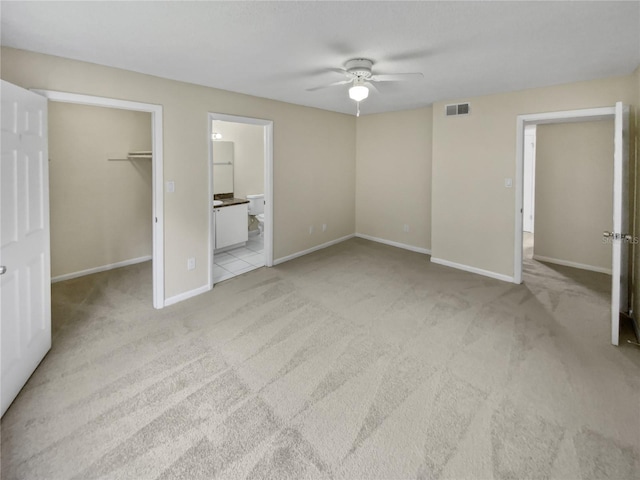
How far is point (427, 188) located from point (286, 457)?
4672 mm

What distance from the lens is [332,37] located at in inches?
91.7

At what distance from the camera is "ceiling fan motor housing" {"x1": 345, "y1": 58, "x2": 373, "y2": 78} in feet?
9.05

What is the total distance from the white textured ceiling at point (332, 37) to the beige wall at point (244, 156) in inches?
115

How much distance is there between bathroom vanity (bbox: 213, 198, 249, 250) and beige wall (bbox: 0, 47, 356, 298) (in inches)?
43.0

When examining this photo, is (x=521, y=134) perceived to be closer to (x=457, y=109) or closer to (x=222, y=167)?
(x=457, y=109)

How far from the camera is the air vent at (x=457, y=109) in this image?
171 inches

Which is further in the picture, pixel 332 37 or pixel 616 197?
pixel 616 197

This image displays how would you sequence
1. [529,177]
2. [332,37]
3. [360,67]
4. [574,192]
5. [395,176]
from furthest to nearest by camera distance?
1. [529,177]
2. [395,176]
3. [574,192]
4. [360,67]
5. [332,37]

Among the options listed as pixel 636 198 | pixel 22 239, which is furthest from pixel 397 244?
pixel 22 239

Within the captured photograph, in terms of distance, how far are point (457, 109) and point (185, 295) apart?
423cm

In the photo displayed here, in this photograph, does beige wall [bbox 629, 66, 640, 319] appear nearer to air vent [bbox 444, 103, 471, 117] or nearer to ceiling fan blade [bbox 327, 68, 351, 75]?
air vent [bbox 444, 103, 471, 117]

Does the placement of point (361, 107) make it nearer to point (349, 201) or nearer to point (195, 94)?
point (349, 201)

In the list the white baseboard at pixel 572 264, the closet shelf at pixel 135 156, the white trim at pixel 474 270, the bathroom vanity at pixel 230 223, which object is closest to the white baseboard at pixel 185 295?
the bathroom vanity at pixel 230 223

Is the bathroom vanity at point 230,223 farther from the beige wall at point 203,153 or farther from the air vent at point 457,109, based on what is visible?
the air vent at point 457,109
